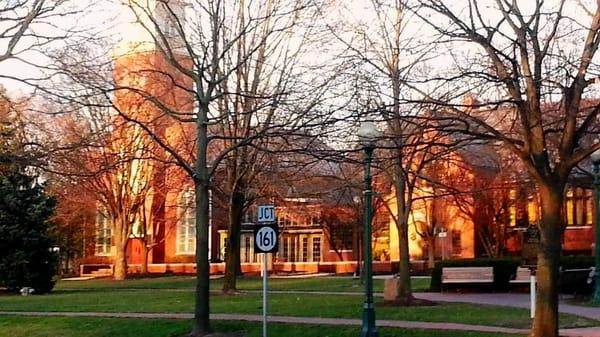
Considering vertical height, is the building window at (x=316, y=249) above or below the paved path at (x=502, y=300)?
above

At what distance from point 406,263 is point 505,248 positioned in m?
36.3

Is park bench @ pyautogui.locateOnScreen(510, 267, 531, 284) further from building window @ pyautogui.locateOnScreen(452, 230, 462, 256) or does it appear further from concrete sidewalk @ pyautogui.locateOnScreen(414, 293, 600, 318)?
building window @ pyautogui.locateOnScreen(452, 230, 462, 256)

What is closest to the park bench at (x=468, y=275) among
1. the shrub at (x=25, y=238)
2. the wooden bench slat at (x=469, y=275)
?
the wooden bench slat at (x=469, y=275)

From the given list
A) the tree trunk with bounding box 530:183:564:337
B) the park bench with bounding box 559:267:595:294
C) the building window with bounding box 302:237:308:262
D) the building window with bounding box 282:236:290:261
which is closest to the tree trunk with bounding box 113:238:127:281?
the building window with bounding box 282:236:290:261

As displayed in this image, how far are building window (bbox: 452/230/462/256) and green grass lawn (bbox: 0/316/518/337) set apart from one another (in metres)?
43.0

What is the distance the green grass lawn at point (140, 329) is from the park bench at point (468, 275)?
504 inches

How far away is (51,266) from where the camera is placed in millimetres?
41656

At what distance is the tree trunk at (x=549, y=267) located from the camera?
15.6m

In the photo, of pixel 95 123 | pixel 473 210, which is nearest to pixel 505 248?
pixel 473 210

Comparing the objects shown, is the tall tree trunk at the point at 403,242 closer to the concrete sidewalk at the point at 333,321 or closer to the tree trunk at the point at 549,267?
the concrete sidewalk at the point at 333,321

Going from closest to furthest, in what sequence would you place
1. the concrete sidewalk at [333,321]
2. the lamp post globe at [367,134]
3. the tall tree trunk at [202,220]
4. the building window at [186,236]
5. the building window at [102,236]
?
1. the lamp post globe at [367,134]
2. the concrete sidewalk at [333,321]
3. the tall tree trunk at [202,220]
4. the building window at [102,236]
5. the building window at [186,236]

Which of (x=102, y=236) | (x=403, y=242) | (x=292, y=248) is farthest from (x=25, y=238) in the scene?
(x=292, y=248)

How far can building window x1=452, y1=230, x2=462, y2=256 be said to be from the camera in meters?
63.5

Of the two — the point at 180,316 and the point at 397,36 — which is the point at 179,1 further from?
the point at 180,316
